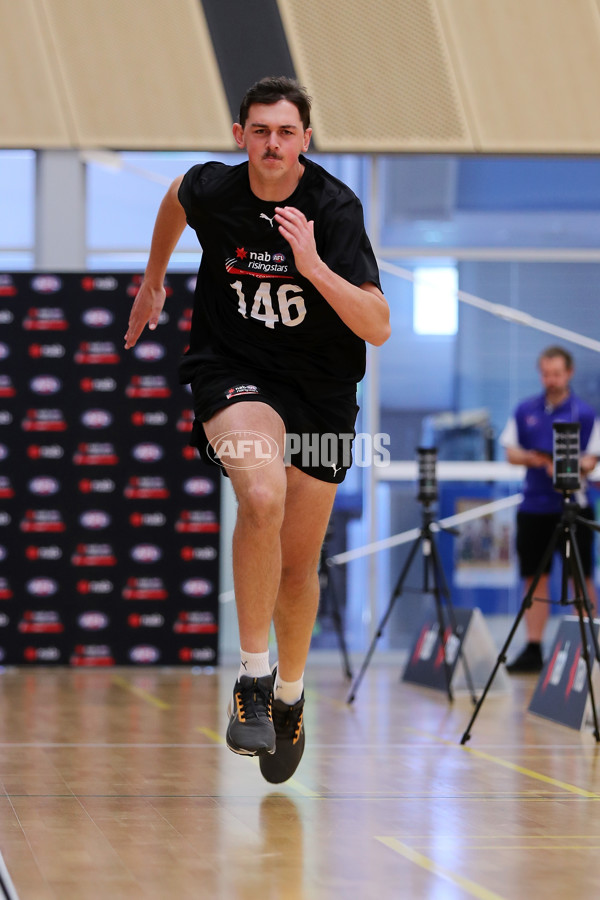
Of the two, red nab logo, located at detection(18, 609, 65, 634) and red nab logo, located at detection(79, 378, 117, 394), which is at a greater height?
red nab logo, located at detection(79, 378, 117, 394)

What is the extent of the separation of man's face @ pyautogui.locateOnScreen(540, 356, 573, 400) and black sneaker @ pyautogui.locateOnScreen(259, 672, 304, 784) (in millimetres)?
4301

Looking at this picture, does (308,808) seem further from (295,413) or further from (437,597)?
(437,597)

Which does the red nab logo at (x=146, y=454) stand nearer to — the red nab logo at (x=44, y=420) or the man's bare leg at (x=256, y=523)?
the red nab logo at (x=44, y=420)

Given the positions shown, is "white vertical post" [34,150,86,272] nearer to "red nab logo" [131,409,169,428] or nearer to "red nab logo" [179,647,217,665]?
"red nab logo" [131,409,169,428]

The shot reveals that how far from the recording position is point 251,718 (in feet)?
10.1

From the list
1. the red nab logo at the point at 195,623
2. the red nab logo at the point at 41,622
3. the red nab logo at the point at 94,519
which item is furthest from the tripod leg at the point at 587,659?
the red nab logo at the point at 41,622

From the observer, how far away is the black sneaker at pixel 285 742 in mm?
3494

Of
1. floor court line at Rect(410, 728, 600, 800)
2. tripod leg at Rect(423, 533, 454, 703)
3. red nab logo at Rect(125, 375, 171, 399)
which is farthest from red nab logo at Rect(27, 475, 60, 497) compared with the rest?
floor court line at Rect(410, 728, 600, 800)

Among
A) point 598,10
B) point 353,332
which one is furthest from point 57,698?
point 598,10

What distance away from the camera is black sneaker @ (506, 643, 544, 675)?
742cm

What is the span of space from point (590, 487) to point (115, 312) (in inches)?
138

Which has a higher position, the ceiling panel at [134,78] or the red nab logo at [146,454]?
the ceiling panel at [134,78]

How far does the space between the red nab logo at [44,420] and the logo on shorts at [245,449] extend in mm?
4832

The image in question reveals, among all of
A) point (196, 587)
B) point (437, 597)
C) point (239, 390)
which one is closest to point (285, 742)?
point (239, 390)
